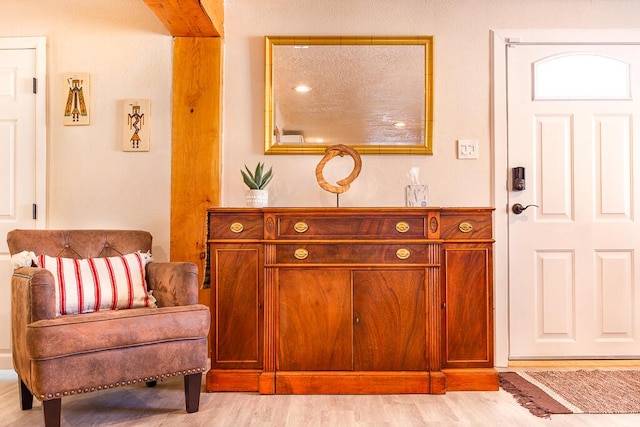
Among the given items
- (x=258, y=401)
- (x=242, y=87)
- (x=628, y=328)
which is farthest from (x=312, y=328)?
(x=628, y=328)

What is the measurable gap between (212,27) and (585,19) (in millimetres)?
2310

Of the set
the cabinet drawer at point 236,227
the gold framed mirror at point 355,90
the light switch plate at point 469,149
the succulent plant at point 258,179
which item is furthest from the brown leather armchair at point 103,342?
the light switch plate at point 469,149

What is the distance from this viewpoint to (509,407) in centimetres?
215

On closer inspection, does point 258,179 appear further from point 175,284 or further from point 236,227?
point 175,284

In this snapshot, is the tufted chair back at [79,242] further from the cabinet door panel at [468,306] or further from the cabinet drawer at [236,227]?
the cabinet door panel at [468,306]

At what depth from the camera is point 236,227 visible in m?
2.36

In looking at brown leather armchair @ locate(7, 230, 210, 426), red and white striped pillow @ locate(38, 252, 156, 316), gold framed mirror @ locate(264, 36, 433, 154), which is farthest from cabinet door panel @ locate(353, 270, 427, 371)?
red and white striped pillow @ locate(38, 252, 156, 316)

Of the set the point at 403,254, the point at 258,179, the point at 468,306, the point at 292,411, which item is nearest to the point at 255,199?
the point at 258,179

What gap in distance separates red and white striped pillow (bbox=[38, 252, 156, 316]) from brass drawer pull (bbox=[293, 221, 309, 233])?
0.80 metres

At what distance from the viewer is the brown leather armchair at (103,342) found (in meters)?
1.77

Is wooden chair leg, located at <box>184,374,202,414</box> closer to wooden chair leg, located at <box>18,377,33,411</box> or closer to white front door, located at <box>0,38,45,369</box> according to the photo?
wooden chair leg, located at <box>18,377,33,411</box>

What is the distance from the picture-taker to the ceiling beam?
7.75ft

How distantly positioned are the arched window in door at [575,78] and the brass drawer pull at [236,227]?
2.00 meters

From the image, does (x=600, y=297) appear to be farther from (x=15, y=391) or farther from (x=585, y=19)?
(x=15, y=391)
